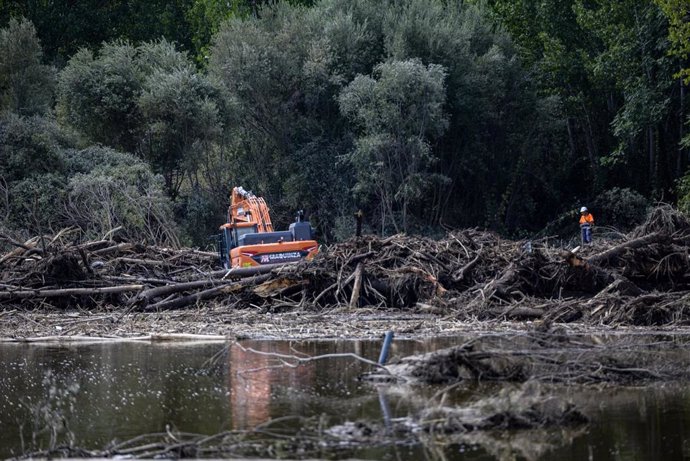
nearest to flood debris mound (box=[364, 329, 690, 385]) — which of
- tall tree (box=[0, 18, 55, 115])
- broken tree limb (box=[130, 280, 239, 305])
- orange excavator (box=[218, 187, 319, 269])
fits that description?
broken tree limb (box=[130, 280, 239, 305])

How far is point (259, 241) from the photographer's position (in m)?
22.9

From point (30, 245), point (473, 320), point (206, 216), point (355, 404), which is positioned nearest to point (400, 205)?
point (206, 216)

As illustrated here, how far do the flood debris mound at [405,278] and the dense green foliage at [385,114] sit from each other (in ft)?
57.8

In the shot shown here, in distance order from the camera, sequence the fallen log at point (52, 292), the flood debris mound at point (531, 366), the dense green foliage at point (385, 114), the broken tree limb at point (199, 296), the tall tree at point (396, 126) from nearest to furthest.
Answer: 1. the flood debris mound at point (531, 366)
2. the broken tree limb at point (199, 296)
3. the fallen log at point (52, 292)
4. the tall tree at point (396, 126)
5. the dense green foliage at point (385, 114)

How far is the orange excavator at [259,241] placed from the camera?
2219cm

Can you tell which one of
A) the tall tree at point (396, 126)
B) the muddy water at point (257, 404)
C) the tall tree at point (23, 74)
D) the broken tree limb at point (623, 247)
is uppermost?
the tall tree at point (23, 74)

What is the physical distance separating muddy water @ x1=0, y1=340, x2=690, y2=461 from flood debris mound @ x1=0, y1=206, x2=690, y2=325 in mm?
4681

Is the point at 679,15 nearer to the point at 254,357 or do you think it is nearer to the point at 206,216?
the point at 206,216

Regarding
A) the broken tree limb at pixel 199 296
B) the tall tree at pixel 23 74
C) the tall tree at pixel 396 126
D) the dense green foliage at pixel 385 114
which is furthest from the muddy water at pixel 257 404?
the tall tree at pixel 23 74

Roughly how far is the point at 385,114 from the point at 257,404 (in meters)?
31.9

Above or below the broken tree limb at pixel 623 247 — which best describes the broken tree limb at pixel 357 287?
below

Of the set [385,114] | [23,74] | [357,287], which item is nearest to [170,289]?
[357,287]

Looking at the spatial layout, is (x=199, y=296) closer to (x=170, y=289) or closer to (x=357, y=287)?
(x=170, y=289)

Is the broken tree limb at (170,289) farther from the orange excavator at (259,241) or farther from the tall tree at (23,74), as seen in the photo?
the tall tree at (23,74)
